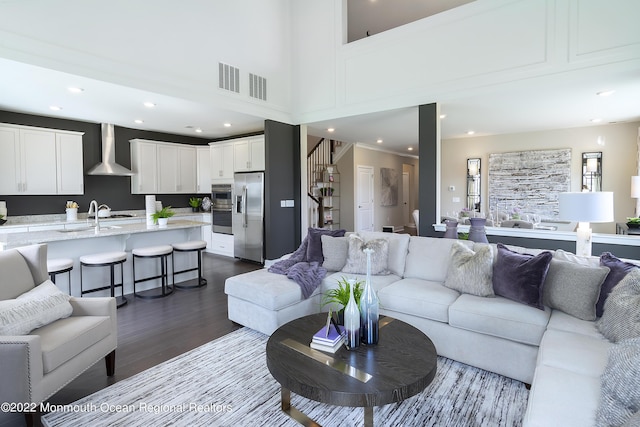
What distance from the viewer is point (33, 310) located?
209 centimetres

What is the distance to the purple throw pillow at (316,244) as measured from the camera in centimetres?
392

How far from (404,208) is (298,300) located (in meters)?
9.44

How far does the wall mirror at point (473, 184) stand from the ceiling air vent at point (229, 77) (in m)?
6.01

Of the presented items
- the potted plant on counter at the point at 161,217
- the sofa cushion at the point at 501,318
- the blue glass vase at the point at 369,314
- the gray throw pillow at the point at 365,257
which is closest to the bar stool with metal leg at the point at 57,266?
the potted plant on counter at the point at 161,217

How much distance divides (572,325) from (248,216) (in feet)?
17.6

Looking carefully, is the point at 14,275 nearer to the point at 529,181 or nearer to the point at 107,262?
the point at 107,262

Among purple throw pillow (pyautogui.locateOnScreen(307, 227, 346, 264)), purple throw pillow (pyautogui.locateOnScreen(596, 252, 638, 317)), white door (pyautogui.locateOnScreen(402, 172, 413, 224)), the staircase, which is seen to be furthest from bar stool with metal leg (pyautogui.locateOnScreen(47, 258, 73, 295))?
white door (pyautogui.locateOnScreen(402, 172, 413, 224))

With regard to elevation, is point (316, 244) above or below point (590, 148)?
below

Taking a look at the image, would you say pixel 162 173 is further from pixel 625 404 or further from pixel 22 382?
pixel 625 404

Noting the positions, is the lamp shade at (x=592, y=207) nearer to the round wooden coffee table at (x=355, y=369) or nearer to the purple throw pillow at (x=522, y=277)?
the purple throw pillow at (x=522, y=277)

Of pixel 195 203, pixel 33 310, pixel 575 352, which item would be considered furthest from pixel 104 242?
pixel 575 352

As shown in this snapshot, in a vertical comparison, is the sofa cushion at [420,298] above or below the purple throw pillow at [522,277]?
below

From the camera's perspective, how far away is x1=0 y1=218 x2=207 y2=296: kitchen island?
142 inches

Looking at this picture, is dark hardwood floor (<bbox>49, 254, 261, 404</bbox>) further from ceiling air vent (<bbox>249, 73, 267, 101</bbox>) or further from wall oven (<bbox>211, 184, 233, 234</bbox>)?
ceiling air vent (<bbox>249, 73, 267, 101</bbox>)
